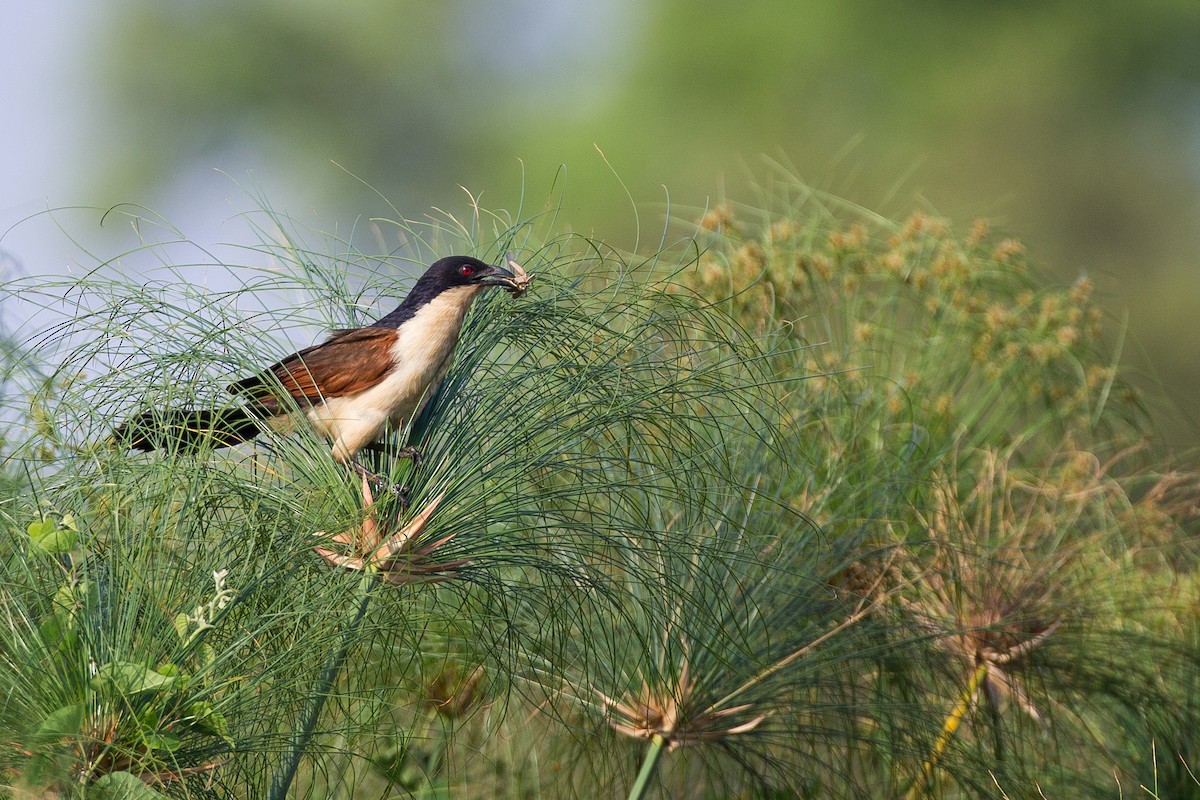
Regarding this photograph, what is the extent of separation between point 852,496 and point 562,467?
3.78 feet

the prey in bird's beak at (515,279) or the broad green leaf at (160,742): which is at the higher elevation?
the prey in bird's beak at (515,279)

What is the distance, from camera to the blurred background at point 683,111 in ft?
41.6

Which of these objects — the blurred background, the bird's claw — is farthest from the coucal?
the blurred background

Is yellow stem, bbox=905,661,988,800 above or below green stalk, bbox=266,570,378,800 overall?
below

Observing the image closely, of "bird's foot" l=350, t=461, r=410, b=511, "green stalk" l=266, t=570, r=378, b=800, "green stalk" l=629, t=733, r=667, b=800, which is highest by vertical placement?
"bird's foot" l=350, t=461, r=410, b=511

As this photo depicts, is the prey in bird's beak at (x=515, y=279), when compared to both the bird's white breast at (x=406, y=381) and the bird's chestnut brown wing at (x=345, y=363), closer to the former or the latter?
the bird's white breast at (x=406, y=381)

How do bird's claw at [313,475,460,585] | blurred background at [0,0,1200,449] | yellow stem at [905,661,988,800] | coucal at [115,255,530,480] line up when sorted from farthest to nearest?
1. blurred background at [0,0,1200,449]
2. yellow stem at [905,661,988,800]
3. coucal at [115,255,530,480]
4. bird's claw at [313,475,460,585]

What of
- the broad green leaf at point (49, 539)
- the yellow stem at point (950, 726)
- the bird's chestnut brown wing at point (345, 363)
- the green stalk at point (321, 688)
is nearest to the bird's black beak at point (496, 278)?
the bird's chestnut brown wing at point (345, 363)

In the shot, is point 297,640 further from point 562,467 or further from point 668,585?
point 668,585

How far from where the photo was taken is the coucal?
248 centimetres

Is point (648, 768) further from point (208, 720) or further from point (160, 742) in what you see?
point (160, 742)

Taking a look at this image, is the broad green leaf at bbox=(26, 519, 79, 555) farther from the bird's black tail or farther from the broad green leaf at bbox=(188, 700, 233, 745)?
the broad green leaf at bbox=(188, 700, 233, 745)

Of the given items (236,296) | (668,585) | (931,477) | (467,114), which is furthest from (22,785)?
(467,114)

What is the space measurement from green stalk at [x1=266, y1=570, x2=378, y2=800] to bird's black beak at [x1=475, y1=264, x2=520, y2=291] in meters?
0.67
